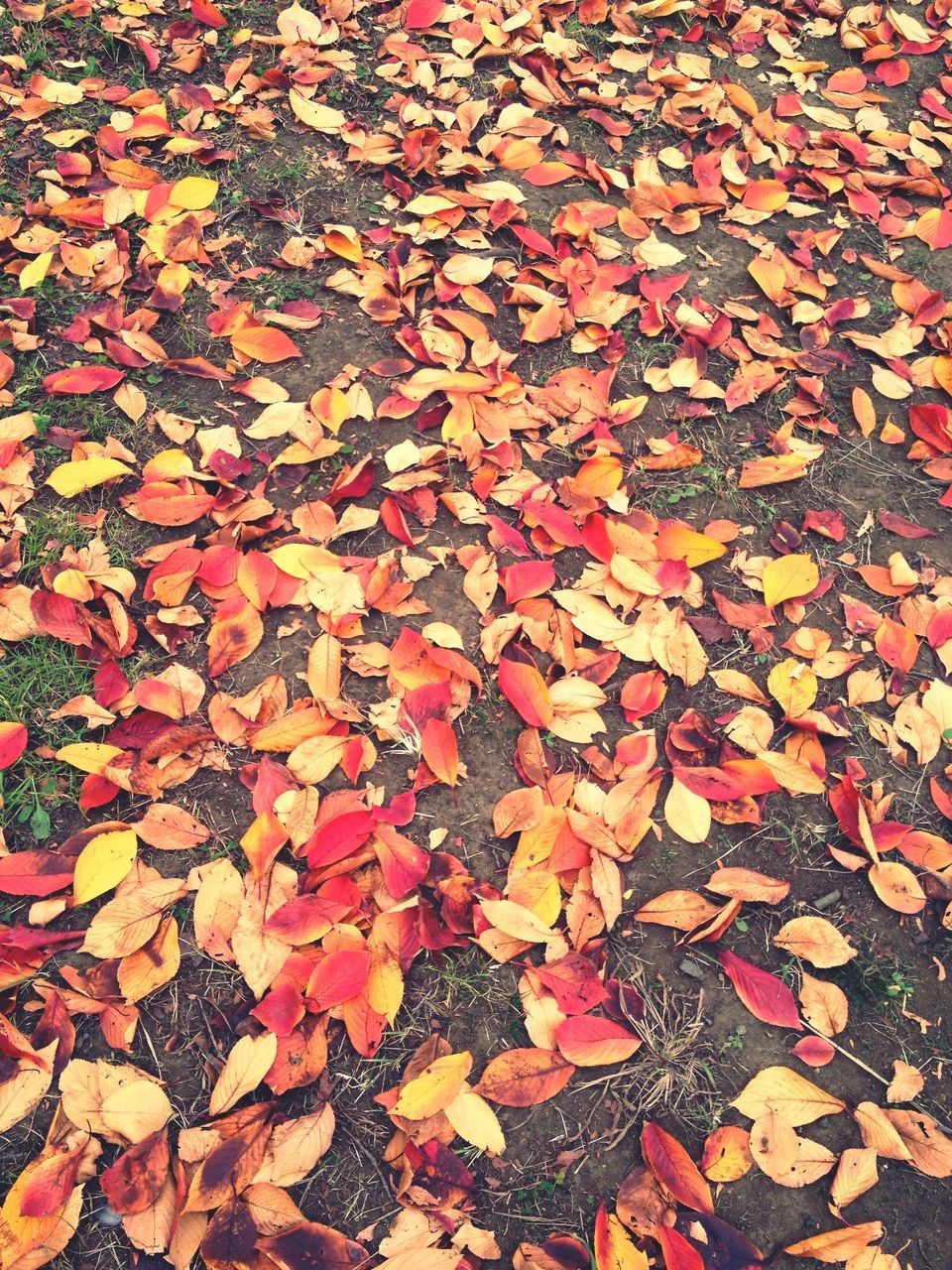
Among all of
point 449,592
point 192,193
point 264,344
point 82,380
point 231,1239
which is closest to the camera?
point 231,1239

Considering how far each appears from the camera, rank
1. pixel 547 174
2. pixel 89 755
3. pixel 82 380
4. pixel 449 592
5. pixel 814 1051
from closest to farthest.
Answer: pixel 814 1051
pixel 89 755
pixel 449 592
pixel 82 380
pixel 547 174

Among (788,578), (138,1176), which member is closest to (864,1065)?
(788,578)

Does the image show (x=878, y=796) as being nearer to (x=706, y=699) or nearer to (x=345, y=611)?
(x=706, y=699)

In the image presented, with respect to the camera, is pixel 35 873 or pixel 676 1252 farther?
pixel 35 873

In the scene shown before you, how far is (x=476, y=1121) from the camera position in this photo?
5.41 ft

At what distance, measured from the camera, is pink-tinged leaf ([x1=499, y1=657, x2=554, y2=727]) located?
206 cm

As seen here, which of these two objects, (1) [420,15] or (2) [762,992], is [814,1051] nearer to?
(2) [762,992]

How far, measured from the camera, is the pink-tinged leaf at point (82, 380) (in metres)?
2.51

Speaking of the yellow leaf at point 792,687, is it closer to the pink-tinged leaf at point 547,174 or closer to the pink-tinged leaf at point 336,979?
the pink-tinged leaf at point 336,979

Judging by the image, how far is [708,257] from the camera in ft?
9.78

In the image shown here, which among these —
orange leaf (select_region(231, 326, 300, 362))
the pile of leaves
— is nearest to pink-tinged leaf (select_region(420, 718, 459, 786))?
the pile of leaves

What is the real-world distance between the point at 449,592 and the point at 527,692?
34cm

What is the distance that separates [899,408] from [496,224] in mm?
1310

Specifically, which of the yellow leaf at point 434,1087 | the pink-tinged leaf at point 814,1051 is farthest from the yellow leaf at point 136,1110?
the pink-tinged leaf at point 814,1051
